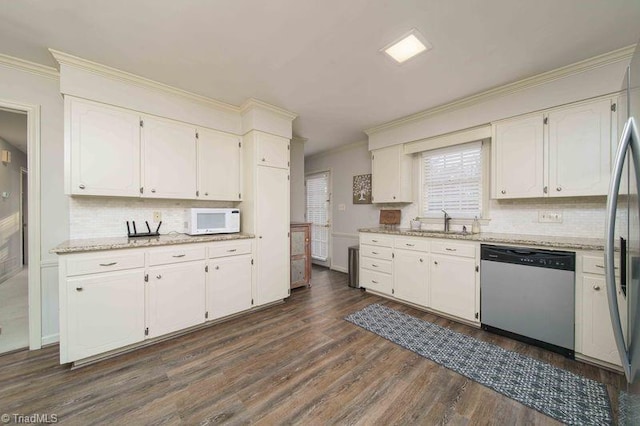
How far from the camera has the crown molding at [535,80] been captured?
6.74 feet

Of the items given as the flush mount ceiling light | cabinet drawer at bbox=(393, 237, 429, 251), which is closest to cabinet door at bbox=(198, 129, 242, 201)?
the flush mount ceiling light

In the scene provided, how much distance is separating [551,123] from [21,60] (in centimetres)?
504

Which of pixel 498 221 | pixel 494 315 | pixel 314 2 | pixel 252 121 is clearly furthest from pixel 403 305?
pixel 314 2

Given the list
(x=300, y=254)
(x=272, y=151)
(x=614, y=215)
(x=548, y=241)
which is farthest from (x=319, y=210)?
(x=614, y=215)

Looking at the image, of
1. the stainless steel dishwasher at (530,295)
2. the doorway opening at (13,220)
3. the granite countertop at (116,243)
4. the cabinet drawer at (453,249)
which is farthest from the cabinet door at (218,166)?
the stainless steel dishwasher at (530,295)

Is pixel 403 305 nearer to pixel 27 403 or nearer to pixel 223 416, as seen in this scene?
pixel 223 416

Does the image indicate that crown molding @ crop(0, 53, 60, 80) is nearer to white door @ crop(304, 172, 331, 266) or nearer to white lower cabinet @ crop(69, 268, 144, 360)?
white lower cabinet @ crop(69, 268, 144, 360)

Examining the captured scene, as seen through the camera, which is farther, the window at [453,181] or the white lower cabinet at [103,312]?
the window at [453,181]

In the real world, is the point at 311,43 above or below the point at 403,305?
above

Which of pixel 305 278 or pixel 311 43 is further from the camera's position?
pixel 305 278

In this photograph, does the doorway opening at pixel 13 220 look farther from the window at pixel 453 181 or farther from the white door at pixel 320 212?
the window at pixel 453 181

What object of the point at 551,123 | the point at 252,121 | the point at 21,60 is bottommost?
the point at 551,123

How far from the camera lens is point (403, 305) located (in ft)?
10.6

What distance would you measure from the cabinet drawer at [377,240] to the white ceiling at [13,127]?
4519 millimetres
